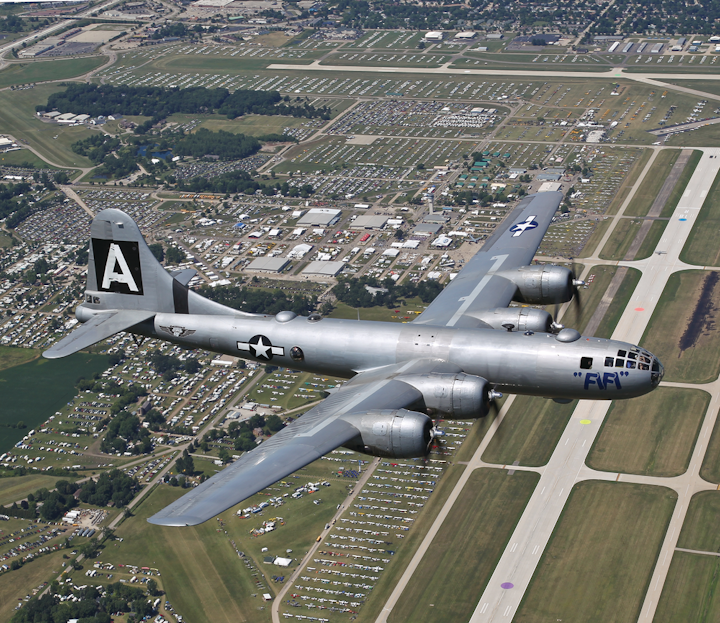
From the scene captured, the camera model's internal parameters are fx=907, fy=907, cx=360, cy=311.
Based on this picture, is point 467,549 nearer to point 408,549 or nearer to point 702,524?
point 408,549

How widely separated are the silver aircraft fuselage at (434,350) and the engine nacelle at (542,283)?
12.7 meters

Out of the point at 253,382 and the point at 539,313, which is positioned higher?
the point at 539,313

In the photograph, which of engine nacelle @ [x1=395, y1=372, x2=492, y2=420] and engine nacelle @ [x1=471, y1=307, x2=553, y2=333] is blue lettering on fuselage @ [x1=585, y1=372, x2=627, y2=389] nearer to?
engine nacelle @ [x1=471, y1=307, x2=553, y2=333]

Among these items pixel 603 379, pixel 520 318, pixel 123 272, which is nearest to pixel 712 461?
pixel 520 318

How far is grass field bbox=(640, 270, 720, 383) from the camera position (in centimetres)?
17238

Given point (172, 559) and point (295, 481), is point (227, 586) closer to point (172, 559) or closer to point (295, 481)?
point (172, 559)

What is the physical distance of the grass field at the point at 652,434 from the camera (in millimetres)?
149625

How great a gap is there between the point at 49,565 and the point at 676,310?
13286cm

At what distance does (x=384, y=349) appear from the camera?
91.2 metres

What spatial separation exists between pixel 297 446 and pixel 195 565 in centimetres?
7386

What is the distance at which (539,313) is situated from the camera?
91375 mm

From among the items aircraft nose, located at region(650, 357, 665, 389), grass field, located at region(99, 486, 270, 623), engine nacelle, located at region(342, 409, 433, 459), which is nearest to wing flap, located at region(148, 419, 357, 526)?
engine nacelle, located at region(342, 409, 433, 459)

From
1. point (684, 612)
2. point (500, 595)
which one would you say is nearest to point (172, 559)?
point (500, 595)

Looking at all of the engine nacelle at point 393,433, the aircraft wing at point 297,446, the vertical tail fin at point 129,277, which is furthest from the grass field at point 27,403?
the engine nacelle at point 393,433
